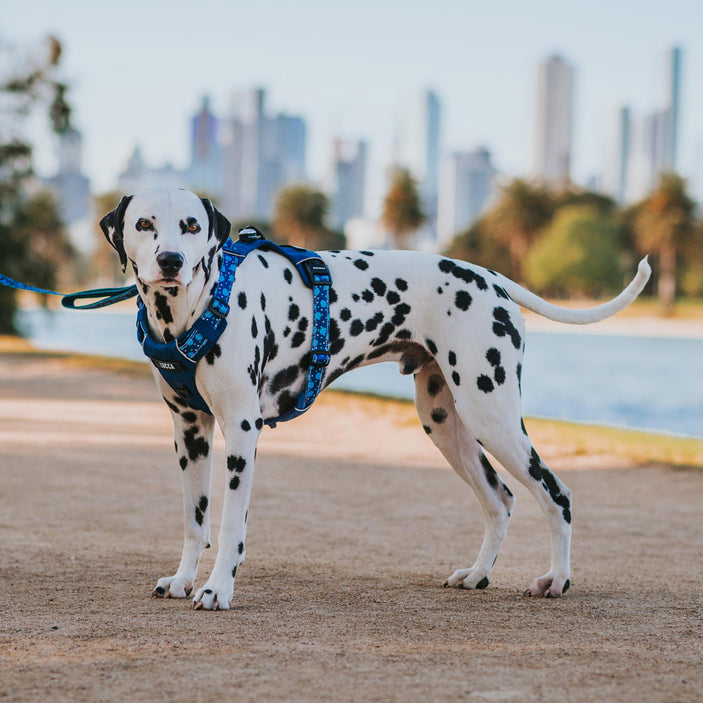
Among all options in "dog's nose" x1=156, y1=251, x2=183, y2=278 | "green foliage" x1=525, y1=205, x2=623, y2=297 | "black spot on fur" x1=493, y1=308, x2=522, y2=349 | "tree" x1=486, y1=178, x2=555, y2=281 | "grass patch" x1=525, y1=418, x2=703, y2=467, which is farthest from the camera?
"tree" x1=486, y1=178, x2=555, y2=281

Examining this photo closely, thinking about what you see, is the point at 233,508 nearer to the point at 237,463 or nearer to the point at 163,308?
the point at 237,463

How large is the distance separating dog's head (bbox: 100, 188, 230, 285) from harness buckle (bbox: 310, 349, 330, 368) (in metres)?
0.76

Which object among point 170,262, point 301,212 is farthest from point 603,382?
point 301,212

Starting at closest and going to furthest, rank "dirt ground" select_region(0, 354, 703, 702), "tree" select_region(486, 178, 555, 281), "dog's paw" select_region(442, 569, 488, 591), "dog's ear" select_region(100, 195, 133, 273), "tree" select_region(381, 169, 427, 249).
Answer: "dirt ground" select_region(0, 354, 703, 702) < "dog's ear" select_region(100, 195, 133, 273) < "dog's paw" select_region(442, 569, 488, 591) < "tree" select_region(381, 169, 427, 249) < "tree" select_region(486, 178, 555, 281)

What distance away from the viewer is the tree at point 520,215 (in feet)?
274

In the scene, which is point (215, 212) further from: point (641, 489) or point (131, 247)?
point (641, 489)

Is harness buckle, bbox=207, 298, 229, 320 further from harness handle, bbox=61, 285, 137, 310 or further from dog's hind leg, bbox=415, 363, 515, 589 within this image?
dog's hind leg, bbox=415, 363, 515, 589

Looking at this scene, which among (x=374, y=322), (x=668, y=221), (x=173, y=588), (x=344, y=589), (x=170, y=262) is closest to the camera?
(x=170, y=262)

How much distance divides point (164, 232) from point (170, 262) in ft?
0.57

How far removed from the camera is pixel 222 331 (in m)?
4.73

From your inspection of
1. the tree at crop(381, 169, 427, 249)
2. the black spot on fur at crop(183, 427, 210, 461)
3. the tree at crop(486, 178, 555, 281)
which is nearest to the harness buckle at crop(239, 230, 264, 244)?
the black spot on fur at crop(183, 427, 210, 461)

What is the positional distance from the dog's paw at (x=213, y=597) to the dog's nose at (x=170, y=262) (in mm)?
1527

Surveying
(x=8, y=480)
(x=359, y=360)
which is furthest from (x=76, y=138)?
(x=359, y=360)

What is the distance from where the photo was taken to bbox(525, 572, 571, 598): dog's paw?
5.34 m
